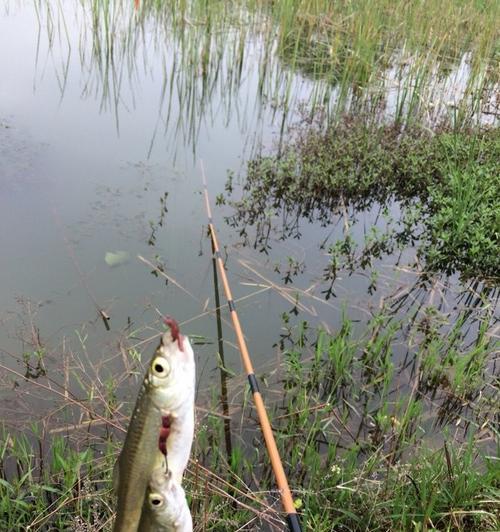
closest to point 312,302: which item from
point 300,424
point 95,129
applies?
point 300,424

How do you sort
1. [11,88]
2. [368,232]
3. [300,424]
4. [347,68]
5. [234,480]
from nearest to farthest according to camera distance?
1. [234,480]
2. [300,424]
3. [368,232]
4. [11,88]
5. [347,68]

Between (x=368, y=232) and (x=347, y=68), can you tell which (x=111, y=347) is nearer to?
(x=368, y=232)

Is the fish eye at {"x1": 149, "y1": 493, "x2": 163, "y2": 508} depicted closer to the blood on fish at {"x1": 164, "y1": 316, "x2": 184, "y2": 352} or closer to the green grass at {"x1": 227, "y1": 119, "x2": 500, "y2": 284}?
the blood on fish at {"x1": 164, "y1": 316, "x2": 184, "y2": 352}

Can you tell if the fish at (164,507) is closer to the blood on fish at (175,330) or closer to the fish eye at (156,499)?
the fish eye at (156,499)

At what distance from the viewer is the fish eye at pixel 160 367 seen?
1138mm

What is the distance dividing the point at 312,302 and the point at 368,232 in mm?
1345

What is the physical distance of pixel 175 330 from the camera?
1.10m

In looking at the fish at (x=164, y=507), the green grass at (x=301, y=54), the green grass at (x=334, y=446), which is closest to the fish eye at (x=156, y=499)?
the fish at (x=164, y=507)

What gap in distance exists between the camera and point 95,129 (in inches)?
248

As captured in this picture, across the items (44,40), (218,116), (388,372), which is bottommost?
(388,372)

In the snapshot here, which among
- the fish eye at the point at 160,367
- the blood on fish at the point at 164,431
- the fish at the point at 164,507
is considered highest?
the fish eye at the point at 160,367

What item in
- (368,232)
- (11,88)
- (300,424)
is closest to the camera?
(300,424)

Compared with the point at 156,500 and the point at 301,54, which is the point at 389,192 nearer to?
the point at 301,54

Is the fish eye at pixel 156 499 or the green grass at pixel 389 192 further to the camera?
the green grass at pixel 389 192
